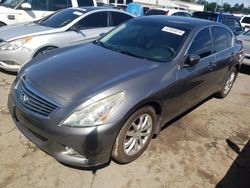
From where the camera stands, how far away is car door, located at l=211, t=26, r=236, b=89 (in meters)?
4.38

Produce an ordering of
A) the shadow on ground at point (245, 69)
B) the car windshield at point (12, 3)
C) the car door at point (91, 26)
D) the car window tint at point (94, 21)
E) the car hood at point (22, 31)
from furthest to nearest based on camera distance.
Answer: the shadow on ground at point (245, 69)
the car windshield at point (12, 3)
the car window tint at point (94, 21)
the car door at point (91, 26)
the car hood at point (22, 31)

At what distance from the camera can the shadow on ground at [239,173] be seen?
118 inches

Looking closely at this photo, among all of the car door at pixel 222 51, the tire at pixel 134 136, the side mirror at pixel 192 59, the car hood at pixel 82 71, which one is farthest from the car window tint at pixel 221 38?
the tire at pixel 134 136

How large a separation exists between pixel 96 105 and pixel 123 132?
44 cm

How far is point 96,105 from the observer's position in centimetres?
253

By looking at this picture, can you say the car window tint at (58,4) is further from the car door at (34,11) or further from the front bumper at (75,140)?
the front bumper at (75,140)

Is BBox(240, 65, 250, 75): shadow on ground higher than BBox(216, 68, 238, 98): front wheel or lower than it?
lower

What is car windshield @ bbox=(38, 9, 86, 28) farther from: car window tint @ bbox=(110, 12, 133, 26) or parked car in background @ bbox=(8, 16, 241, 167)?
parked car in background @ bbox=(8, 16, 241, 167)

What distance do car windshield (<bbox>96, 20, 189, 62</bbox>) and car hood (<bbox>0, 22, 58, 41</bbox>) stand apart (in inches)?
78.3

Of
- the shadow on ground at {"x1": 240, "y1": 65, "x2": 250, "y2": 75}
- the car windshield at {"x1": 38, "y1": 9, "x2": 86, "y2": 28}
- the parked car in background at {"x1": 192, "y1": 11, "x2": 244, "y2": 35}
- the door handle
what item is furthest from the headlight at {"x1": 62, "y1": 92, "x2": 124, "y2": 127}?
the parked car in background at {"x1": 192, "y1": 11, "x2": 244, "y2": 35}

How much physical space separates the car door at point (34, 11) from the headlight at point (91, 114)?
6404 millimetres

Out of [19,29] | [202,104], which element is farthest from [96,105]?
[19,29]

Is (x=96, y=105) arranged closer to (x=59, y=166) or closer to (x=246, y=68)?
(x=59, y=166)

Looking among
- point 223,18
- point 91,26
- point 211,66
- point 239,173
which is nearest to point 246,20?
point 223,18
